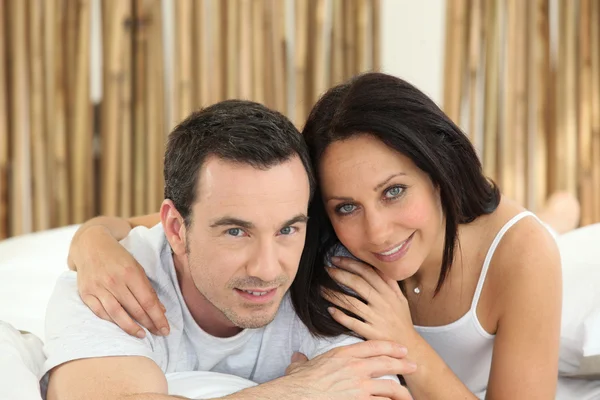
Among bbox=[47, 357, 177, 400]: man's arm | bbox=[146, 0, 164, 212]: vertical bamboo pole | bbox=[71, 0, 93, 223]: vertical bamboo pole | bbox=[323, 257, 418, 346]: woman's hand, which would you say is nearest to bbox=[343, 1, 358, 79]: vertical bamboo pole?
bbox=[146, 0, 164, 212]: vertical bamboo pole

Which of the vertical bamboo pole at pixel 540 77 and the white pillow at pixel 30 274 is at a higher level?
the vertical bamboo pole at pixel 540 77

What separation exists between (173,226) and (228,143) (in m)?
0.19

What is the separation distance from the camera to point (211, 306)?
1.40 m

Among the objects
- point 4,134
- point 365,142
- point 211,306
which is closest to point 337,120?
point 365,142

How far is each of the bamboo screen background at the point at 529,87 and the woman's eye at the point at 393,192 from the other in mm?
1296

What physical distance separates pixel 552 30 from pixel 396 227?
152cm

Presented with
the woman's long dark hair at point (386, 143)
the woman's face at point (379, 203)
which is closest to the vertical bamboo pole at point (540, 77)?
the woman's long dark hair at point (386, 143)

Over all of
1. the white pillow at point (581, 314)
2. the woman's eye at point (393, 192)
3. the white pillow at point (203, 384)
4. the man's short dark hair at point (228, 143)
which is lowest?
the white pillow at point (581, 314)

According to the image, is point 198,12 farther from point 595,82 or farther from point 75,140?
point 595,82

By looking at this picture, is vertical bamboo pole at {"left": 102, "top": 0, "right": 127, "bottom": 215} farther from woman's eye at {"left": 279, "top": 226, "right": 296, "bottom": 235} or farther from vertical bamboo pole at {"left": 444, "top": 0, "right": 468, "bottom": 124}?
woman's eye at {"left": 279, "top": 226, "right": 296, "bottom": 235}

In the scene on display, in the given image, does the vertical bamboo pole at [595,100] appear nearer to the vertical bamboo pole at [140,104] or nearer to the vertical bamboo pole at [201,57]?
the vertical bamboo pole at [201,57]

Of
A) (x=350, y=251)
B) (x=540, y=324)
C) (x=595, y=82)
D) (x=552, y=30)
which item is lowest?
(x=540, y=324)

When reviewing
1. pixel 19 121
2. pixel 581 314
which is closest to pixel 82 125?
pixel 19 121

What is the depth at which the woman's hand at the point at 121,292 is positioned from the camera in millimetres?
1283
